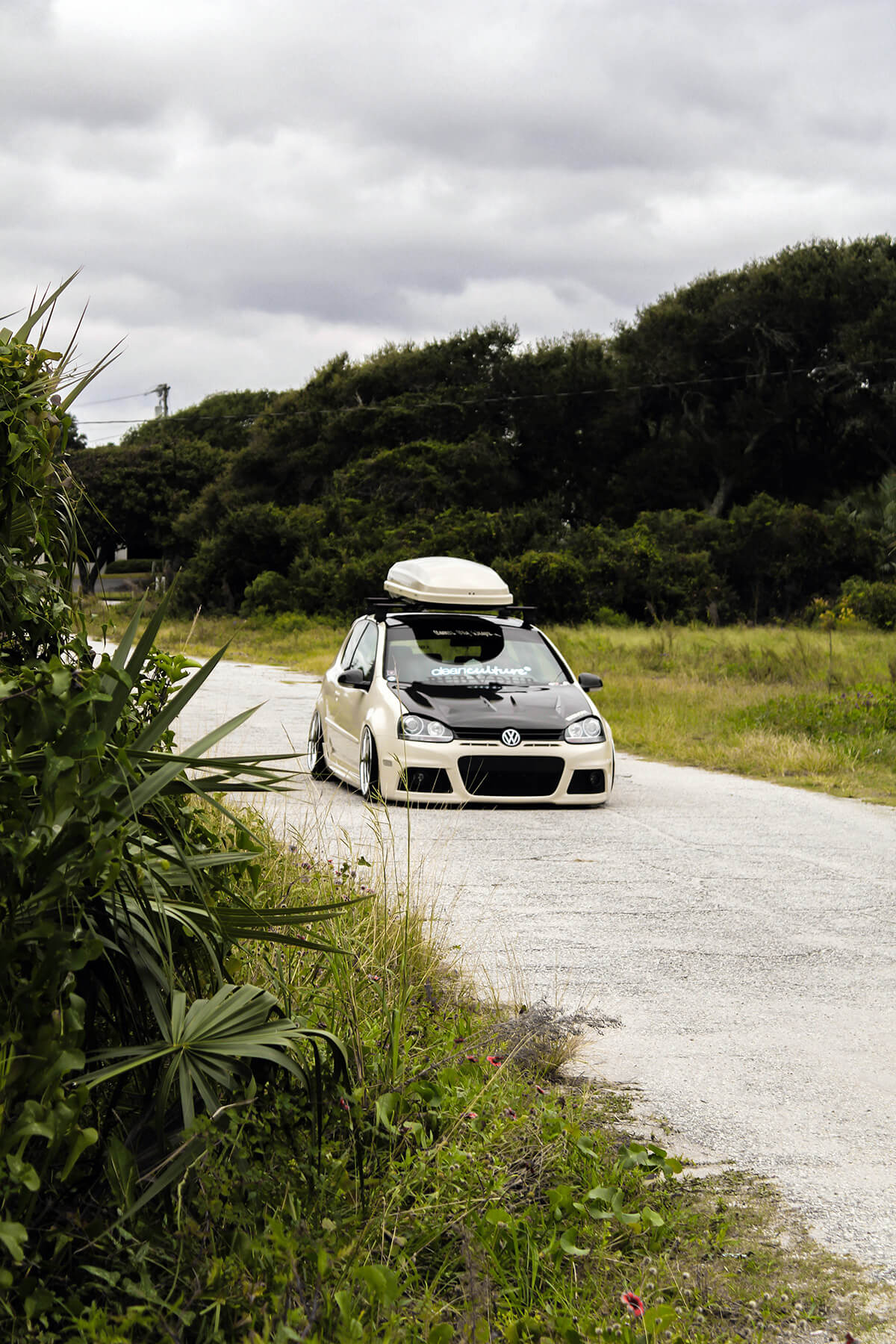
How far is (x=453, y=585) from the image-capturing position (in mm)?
12750

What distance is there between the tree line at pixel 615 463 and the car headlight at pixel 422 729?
28120 millimetres

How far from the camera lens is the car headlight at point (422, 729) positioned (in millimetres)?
10867

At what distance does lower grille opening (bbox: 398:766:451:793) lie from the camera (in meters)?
10.9

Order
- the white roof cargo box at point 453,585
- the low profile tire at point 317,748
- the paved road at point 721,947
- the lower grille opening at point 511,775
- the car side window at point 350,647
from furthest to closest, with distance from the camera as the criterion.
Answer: the car side window at point 350,647, the low profile tire at point 317,748, the white roof cargo box at point 453,585, the lower grille opening at point 511,775, the paved road at point 721,947

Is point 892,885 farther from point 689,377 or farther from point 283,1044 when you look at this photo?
point 689,377

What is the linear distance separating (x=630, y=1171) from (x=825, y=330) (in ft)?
161

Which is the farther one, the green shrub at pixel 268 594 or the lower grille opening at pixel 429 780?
the green shrub at pixel 268 594

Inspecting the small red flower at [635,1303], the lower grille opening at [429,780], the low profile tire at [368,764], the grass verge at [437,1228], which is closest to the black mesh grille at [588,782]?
the lower grille opening at [429,780]

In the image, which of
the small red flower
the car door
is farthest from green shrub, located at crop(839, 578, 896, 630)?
the small red flower

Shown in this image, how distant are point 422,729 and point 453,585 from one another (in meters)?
2.21

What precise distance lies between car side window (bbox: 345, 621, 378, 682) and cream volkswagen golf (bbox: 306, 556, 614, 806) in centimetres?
2

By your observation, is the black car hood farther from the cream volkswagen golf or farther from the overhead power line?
the overhead power line

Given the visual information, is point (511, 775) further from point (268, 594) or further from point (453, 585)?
point (268, 594)

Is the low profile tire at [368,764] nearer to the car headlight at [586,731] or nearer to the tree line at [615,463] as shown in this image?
the car headlight at [586,731]
